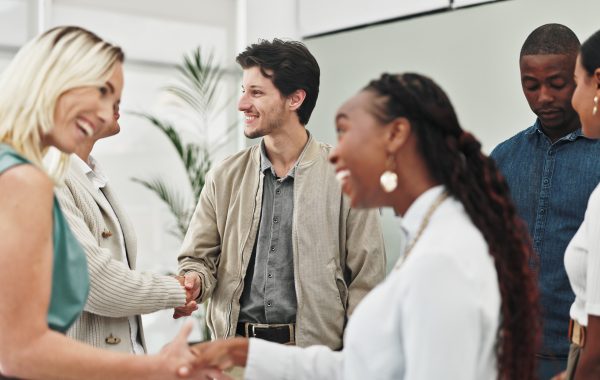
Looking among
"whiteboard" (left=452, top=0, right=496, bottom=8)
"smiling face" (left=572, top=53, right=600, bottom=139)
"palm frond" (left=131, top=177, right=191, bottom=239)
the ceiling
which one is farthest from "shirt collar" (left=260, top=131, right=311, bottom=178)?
the ceiling

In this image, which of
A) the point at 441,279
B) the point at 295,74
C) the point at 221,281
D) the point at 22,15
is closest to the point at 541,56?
the point at 295,74

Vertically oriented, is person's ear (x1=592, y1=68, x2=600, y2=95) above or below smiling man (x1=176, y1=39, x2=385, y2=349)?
above

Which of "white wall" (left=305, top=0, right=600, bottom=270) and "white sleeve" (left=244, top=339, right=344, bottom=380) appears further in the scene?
"white wall" (left=305, top=0, right=600, bottom=270)

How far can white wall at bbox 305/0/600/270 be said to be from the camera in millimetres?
4280

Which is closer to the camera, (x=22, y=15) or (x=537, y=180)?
(x=537, y=180)

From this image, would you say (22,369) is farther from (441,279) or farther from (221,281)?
(221,281)

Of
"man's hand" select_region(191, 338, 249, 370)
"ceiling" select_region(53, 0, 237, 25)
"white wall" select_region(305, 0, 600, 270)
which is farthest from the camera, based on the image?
"ceiling" select_region(53, 0, 237, 25)

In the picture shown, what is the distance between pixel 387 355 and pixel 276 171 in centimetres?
161

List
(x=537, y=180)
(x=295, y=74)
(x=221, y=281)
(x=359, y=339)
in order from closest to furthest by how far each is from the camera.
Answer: (x=359, y=339), (x=537, y=180), (x=221, y=281), (x=295, y=74)

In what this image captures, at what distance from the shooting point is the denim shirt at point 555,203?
2600 mm

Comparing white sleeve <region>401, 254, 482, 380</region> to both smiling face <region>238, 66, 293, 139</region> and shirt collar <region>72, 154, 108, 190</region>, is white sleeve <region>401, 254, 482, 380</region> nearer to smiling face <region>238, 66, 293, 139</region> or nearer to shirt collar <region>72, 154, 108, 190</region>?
shirt collar <region>72, 154, 108, 190</region>

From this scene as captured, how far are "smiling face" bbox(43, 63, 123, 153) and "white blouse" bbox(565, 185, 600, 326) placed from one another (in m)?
1.19

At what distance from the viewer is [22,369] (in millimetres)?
1609

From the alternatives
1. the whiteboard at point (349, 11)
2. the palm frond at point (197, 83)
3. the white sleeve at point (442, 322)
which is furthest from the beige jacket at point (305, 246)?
the palm frond at point (197, 83)
